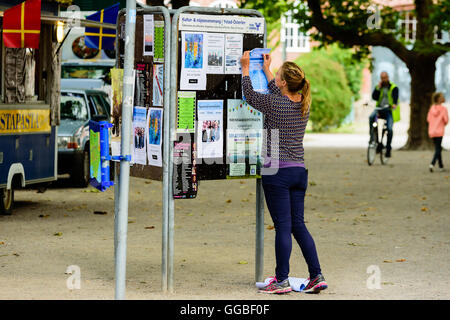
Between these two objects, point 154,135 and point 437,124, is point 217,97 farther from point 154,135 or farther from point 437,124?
point 437,124

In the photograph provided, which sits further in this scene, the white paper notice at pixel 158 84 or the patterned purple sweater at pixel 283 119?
the white paper notice at pixel 158 84

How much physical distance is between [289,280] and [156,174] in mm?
1391

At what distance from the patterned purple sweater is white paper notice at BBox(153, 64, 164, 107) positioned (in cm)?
65

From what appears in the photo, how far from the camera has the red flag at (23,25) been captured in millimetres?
12383

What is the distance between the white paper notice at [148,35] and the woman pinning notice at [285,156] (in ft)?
2.58

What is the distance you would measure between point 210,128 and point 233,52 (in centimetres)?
63

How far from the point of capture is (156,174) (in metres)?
8.38

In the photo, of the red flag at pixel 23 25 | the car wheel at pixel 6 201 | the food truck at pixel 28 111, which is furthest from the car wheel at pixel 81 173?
the red flag at pixel 23 25

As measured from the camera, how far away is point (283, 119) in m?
8.16

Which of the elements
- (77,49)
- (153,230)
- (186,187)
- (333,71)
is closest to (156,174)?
(186,187)

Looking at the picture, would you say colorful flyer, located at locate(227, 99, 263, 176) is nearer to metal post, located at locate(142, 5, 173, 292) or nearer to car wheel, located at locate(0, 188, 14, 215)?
metal post, located at locate(142, 5, 173, 292)

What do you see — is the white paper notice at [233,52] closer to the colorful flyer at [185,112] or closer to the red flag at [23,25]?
the colorful flyer at [185,112]

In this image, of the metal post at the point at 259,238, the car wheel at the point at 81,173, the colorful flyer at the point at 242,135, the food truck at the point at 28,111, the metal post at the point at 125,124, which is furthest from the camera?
the car wheel at the point at 81,173

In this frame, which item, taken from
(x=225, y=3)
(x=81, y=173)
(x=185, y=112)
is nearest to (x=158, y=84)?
(x=185, y=112)
